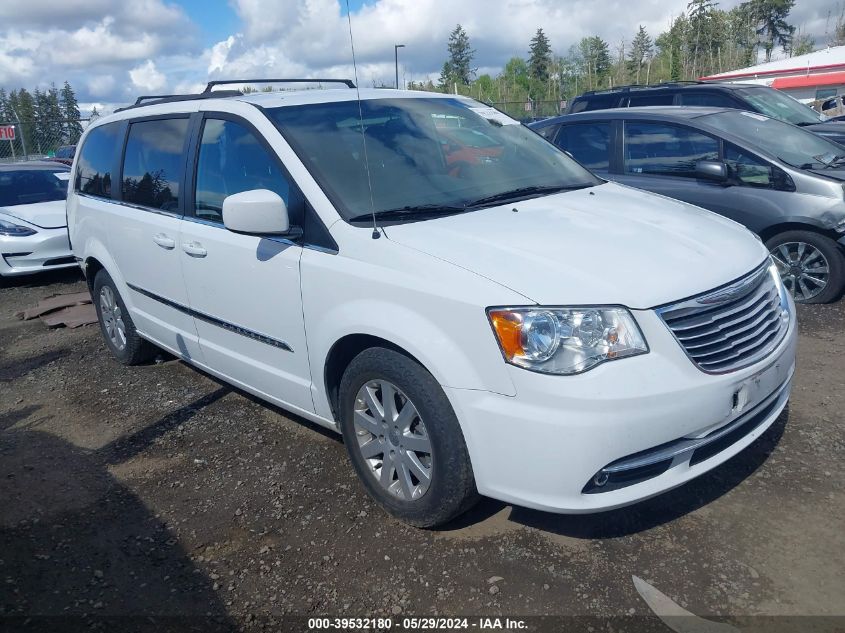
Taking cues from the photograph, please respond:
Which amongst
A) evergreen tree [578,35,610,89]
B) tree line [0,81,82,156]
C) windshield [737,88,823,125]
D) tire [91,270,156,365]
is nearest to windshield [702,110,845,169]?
windshield [737,88,823,125]

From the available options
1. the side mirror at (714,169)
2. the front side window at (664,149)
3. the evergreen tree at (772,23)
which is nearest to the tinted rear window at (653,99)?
the front side window at (664,149)

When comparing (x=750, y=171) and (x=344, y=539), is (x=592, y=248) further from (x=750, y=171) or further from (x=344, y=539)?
(x=750, y=171)

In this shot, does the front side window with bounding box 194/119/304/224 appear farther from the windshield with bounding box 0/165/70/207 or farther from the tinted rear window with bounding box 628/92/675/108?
the tinted rear window with bounding box 628/92/675/108

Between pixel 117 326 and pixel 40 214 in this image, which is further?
pixel 40 214

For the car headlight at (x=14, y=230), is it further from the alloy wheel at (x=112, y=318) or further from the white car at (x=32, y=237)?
the alloy wheel at (x=112, y=318)

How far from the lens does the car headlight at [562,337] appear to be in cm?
259

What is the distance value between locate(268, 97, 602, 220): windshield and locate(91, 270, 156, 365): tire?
97.7 inches

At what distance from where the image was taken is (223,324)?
3.99 m

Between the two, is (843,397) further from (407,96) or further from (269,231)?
(269,231)

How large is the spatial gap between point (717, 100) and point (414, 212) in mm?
7839

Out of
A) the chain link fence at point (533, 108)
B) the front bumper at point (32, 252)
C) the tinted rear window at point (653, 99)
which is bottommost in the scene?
→ the front bumper at point (32, 252)

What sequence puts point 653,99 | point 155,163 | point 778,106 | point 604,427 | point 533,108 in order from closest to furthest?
point 604,427
point 155,163
point 778,106
point 653,99
point 533,108

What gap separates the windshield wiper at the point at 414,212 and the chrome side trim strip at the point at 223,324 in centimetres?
79

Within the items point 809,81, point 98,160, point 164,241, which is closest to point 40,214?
point 98,160
